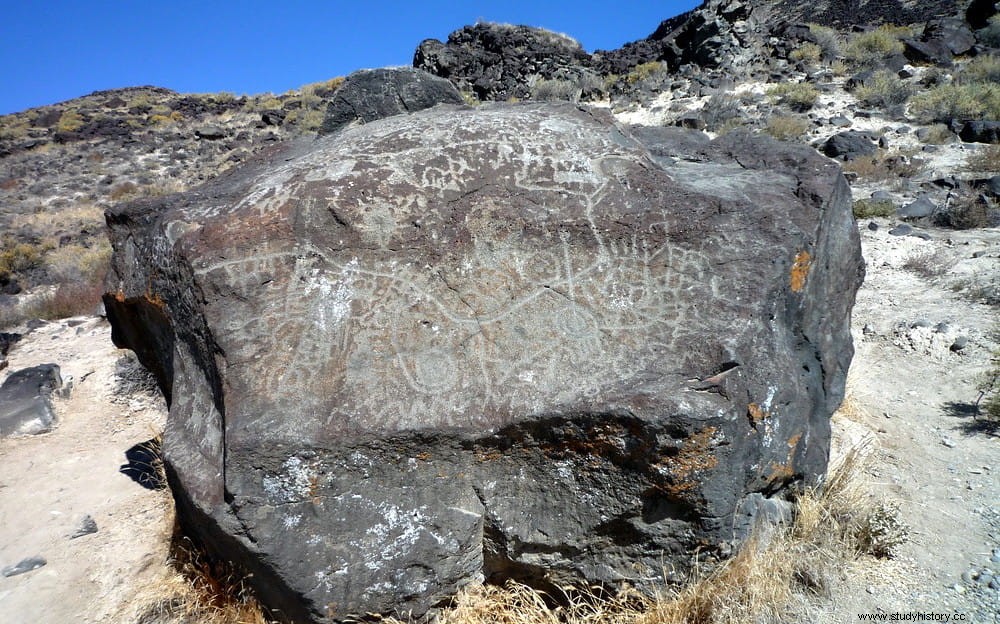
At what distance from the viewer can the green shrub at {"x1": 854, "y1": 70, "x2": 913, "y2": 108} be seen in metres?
11.9

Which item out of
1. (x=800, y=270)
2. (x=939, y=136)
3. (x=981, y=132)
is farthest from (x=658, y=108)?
(x=800, y=270)

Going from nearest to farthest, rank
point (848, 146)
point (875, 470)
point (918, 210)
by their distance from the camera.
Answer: point (875, 470) < point (918, 210) < point (848, 146)

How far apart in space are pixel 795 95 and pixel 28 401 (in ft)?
43.2

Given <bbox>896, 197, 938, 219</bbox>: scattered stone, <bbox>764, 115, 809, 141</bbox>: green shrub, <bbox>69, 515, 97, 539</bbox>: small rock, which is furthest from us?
<bbox>764, 115, 809, 141</bbox>: green shrub

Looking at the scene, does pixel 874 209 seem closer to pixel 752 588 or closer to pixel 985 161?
pixel 985 161

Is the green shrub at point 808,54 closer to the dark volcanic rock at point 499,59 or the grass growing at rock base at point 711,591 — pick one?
the dark volcanic rock at point 499,59

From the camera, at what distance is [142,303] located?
9.80 feet

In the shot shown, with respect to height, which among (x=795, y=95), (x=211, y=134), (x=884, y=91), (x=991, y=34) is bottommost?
(x=884, y=91)

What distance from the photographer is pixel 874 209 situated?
24.2 feet

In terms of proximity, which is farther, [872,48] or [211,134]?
[211,134]

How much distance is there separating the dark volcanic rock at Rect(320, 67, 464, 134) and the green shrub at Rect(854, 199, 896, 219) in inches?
215

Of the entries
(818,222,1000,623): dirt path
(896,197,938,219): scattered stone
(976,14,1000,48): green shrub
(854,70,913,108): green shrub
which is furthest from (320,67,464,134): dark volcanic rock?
(976,14,1000,48): green shrub

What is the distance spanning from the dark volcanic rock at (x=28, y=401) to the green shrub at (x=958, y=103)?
13.1 meters

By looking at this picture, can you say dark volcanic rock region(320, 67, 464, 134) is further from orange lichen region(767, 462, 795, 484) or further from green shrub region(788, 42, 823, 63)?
green shrub region(788, 42, 823, 63)
